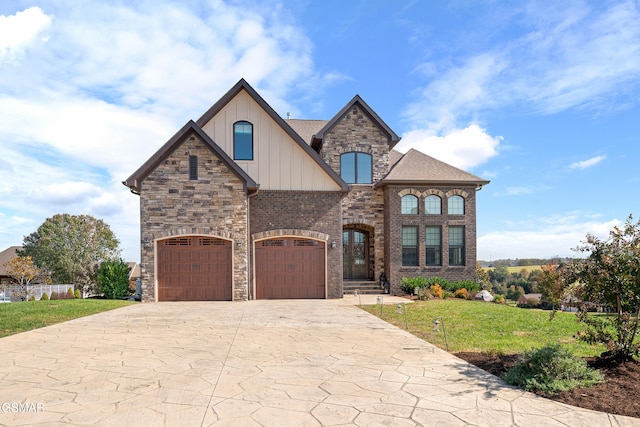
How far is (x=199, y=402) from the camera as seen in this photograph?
4930 millimetres

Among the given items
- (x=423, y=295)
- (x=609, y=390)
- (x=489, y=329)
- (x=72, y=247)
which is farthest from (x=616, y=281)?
(x=72, y=247)

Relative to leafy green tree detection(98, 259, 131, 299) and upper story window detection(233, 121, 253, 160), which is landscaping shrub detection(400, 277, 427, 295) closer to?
upper story window detection(233, 121, 253, 160)

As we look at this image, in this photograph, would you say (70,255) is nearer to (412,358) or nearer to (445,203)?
(445,203)

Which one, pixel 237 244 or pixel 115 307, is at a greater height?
pixel 237 244

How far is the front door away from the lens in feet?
73.0

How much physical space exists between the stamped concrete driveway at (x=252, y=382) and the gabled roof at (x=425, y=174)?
40.5 ft

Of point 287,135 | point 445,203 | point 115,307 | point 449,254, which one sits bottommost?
point 115,307

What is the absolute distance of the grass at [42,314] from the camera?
10445 millimetres

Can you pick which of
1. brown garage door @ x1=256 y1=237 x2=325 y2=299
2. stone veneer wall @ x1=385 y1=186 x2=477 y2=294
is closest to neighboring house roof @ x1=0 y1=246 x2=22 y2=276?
brown garage door @ x1=256 y1=237 x2=325 y2=299

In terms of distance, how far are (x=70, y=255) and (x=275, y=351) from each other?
4246cm

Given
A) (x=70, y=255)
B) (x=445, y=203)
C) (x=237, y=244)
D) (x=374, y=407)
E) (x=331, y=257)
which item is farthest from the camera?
(x=70, y=255)

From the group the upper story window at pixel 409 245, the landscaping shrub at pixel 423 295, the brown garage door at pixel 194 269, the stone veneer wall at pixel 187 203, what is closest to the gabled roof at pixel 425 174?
the upper story window at pixel 409 245

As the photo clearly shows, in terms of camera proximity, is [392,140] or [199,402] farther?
[392,140]

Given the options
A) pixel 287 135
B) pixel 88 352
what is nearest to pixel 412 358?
pixel 88 352
